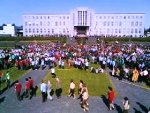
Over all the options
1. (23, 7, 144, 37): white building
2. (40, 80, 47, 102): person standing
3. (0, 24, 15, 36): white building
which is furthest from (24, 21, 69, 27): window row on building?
(40, 80, 47, 102): person standing

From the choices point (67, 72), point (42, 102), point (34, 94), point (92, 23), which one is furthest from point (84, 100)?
point (92, 23)

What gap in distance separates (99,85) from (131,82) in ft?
13.3

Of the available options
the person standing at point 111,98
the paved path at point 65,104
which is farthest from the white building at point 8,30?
the person standing at point 111,98

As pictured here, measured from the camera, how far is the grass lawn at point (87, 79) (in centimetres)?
2603

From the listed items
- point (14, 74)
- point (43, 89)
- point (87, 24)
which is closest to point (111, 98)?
point (43, 89)

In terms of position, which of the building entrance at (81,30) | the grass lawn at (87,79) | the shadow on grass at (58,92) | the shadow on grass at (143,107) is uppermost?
the building entrance at (81,30)

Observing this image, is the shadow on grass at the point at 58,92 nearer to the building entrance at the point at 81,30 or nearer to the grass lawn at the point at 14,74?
the grass lawn at the point at 14,74

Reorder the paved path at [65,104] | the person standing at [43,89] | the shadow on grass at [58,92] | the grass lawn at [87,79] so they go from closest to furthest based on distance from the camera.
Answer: the paved path at [65,104]
the person standing at [43,89]
the shadow on grass at [58,92]
the grass lawn at [87,79]

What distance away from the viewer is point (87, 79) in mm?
31250

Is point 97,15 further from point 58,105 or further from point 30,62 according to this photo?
point 58,105

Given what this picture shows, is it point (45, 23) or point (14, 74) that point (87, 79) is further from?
point (45, 23)

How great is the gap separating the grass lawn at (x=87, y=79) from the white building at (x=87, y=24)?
307 feet

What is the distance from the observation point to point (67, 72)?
35.7 metres

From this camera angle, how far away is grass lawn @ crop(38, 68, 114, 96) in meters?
26.0
